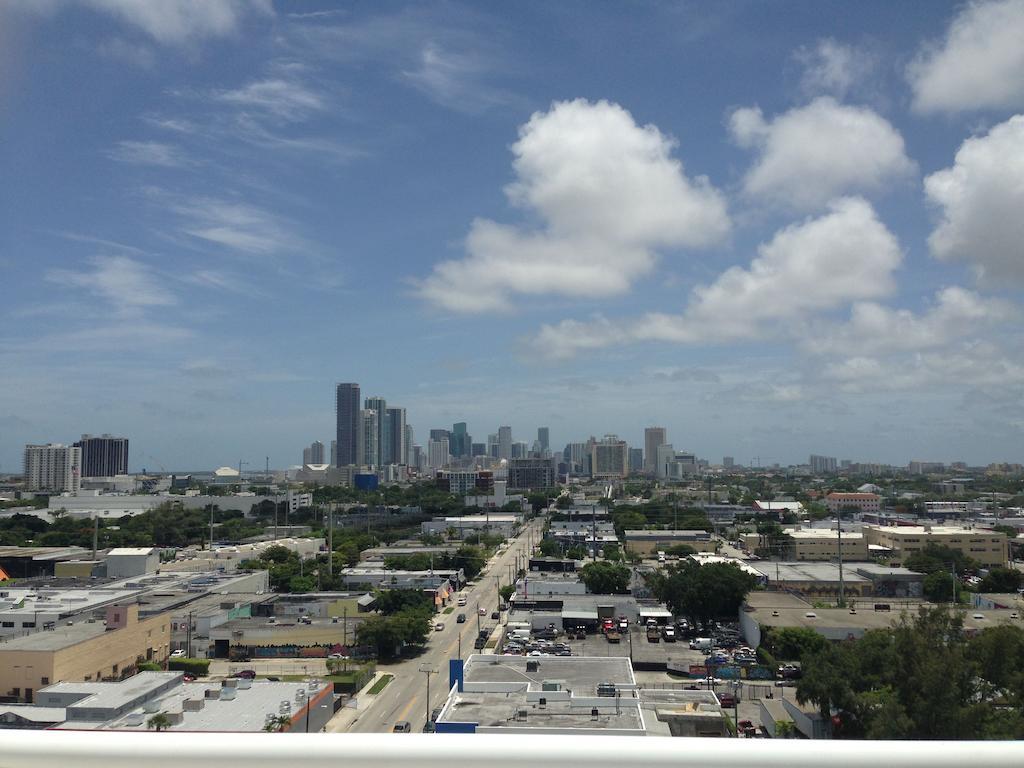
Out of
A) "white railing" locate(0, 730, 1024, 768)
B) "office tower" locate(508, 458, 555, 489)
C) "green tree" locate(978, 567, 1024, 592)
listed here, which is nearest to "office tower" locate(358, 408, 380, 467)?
"office tower" locate(508, 458, 555, 489)

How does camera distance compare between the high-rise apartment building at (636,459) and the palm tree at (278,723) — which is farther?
the high-rise apartment building at (636,459)

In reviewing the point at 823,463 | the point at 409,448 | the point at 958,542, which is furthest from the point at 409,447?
the point at 958,542

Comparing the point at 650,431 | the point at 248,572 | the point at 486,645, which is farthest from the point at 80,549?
the point at 650,431

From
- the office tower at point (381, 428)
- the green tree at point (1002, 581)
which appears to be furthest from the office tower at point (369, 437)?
the green tree at point (1002, 581)

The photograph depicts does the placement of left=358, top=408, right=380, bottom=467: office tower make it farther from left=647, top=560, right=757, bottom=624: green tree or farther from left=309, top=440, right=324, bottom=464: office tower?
left=647, top=560, right=757, bottom=624: green tree

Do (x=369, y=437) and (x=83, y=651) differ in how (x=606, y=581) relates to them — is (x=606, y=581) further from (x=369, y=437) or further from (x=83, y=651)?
(x=369, y=437)

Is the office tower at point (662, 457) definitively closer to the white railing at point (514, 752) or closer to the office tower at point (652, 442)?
the office tower at point (652, 442)
